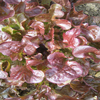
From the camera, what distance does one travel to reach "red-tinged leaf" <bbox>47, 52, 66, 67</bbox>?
1039 mm

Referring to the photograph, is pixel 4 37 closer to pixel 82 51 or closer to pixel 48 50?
pixel 48 50

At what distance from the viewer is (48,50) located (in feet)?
3.78

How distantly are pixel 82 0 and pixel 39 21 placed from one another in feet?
1.65

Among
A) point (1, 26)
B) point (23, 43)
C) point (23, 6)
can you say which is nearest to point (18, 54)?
point (23, 43)

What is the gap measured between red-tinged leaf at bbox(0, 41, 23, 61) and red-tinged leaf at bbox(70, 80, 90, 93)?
2.07ft

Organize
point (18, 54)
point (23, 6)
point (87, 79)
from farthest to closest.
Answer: point (87, 79) < point (18, 54) < point (23, 6)

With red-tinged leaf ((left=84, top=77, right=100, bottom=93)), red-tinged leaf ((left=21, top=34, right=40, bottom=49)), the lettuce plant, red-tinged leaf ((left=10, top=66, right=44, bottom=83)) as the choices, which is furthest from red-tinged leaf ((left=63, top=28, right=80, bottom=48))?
red-tinged leaf ((left=84, top=77, right=100, bottom=93))

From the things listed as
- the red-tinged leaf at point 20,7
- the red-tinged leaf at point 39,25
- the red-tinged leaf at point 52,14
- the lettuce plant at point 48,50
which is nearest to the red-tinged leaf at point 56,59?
the lettuce plant at point 48,50

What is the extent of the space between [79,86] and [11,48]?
781mm

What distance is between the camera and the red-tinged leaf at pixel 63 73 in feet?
3.30

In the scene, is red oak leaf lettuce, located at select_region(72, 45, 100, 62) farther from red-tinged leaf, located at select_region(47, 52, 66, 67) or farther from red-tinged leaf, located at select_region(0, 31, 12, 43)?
red-tinged leaf, located at select_region(0, 31, 12, 43)

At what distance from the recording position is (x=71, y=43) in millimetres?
1097

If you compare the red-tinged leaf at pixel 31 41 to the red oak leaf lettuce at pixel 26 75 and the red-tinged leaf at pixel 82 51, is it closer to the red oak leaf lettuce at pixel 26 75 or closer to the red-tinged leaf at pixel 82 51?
the red oak leaf lettuce at pixel 26 75

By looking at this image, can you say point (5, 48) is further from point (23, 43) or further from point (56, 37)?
point (56, 37)
